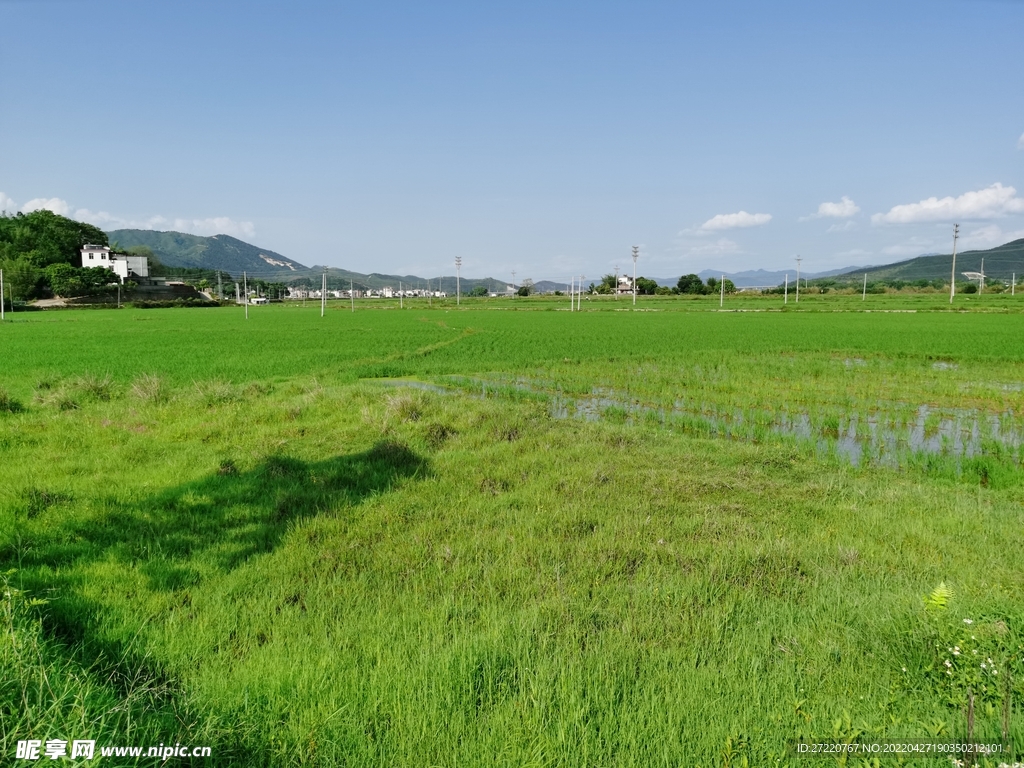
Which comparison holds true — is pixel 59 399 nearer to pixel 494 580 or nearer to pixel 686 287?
pixel 494 580

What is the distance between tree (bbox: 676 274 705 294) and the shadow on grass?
93095 mm

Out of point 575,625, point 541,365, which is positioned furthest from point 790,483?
point 541,365

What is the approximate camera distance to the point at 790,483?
6.48 metres

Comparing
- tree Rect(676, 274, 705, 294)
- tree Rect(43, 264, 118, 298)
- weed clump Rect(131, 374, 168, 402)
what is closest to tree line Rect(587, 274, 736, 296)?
tree Rect(676, 274, 705, 294)

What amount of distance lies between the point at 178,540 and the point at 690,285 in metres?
101

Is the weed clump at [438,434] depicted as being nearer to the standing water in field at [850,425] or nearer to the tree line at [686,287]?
the standing water in field at [850,425]

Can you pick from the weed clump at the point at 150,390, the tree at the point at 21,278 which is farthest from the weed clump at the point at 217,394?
the tree at the point at 21,278

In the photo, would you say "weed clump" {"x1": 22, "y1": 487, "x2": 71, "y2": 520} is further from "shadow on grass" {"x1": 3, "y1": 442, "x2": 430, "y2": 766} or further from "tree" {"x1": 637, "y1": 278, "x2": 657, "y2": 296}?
"tree" {"x1": 637, "y1": 278, "x2": 657, "y2": 296}

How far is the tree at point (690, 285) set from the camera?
93625 mm

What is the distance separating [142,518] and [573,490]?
13.4 ft

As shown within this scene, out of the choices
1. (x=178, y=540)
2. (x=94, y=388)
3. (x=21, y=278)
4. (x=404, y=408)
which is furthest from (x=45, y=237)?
(x=178, y=540)

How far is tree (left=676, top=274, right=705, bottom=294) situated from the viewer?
9362 centimetres

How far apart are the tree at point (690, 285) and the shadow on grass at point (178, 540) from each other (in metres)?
93.1

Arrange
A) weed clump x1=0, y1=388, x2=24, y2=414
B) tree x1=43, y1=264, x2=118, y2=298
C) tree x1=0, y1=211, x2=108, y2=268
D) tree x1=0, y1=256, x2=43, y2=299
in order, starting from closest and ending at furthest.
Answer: weed clump x1=0, y1=388, x2=24, y2=414
tree x1=0, y1=256, x2=43, y2=299
tree x1=43, y1=264, x2=118, y2=298
tree x1=0, y1=211, x2=108, y2=268
